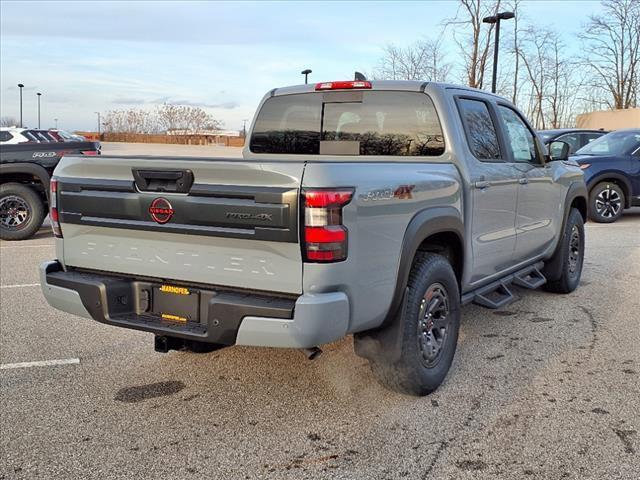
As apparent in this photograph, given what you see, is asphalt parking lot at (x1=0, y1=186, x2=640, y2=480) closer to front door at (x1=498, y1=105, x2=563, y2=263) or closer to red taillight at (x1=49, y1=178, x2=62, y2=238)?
front door at (x1=498, y1=105, x2=563, y2=263)

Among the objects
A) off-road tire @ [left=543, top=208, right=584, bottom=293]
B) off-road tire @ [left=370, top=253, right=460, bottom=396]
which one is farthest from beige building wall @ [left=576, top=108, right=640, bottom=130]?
off-road tire @ [left=370, top=253, right=460, bottom=396]

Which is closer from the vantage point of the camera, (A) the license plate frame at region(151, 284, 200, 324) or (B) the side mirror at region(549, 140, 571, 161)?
(A) the license plate frame at region(151, 284, 200, 324)

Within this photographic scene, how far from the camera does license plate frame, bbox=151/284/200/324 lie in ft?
10.7

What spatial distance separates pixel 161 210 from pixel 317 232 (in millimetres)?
912

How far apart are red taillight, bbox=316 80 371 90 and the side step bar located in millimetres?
1681

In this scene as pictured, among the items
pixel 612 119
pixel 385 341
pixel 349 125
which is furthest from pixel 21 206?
pixel 612 119

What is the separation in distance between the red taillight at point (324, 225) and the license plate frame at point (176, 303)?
726 mm

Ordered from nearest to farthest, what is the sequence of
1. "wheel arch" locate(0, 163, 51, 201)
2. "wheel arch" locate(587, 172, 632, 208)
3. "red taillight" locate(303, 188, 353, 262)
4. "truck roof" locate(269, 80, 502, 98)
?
"red taillight" locate(303, 188, 353, 262) < "truck roof" locate(269, 80, 502, 98) < "wheel arch" locate(0, 163, 51, 201) < "wheel arch" locate(587, 172, 632, 208)

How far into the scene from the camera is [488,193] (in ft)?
14.6

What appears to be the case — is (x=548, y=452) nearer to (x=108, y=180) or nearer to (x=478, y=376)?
(x=478, y=376)

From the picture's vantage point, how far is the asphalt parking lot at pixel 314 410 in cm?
303

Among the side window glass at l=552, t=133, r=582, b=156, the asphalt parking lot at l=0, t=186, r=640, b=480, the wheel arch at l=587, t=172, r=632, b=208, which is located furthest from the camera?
the side window glass at l=552, t=133, r=582, b=156

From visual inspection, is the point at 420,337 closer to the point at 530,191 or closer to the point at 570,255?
the point at 530,191

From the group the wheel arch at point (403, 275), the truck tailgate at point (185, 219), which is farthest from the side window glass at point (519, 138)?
the truck tailgate at point (185, 219)
